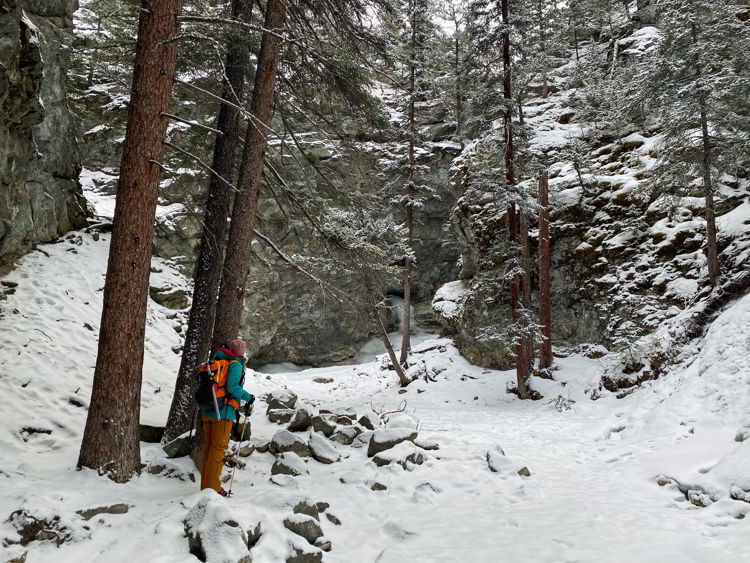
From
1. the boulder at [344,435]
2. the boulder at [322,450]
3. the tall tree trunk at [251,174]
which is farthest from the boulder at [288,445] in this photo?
the tall tree trunk at [251,174]

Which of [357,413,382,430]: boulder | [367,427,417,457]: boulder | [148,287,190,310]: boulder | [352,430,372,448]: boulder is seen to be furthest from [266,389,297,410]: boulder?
[148,287,190,310]: boulder

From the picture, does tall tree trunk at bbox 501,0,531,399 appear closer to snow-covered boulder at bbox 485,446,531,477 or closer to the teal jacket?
snow-covered boulder at bbox 485,446,531,477

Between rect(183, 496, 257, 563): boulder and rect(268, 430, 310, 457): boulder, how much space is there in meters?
2.82

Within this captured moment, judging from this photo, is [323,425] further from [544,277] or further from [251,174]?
[544,277]

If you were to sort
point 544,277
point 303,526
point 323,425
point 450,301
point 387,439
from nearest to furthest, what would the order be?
point 303,526, point 387,439, point 323,425, point 544,277, point 450,301

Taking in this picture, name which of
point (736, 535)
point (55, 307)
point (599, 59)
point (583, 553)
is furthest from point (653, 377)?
point (599, 59)

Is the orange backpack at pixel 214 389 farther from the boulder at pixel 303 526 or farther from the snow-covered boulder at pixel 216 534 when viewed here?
the boulder at pixel 303 526

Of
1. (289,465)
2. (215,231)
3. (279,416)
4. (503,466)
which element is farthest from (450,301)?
(289,465)

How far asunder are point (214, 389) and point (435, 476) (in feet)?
11.0

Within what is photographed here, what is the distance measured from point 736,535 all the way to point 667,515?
835mm

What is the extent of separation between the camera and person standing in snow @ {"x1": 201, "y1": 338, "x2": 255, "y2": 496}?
197 inches

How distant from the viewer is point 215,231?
7.71m

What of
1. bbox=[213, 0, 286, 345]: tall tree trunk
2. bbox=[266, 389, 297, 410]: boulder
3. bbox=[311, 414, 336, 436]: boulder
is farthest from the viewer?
bbox=[266, 389, 297, 410]: boulder

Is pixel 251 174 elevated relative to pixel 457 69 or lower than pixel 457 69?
lower
